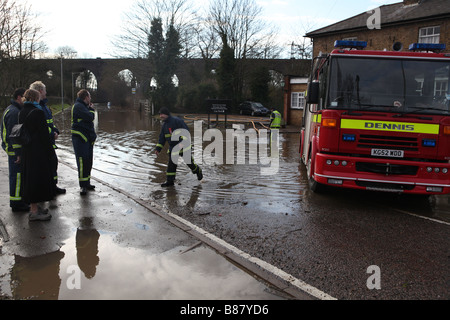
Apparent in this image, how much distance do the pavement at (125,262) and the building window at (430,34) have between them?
76.8 ft

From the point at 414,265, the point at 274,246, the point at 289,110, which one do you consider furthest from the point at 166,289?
the point at 289,110

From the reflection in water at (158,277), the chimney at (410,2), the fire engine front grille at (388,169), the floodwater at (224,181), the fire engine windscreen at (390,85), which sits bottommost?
the reflection in water at (158,277)

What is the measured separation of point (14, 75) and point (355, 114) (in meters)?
29.0

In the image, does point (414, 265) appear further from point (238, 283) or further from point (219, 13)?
point (219, 13)

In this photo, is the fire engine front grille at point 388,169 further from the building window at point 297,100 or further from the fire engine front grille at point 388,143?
the building window at point 297,100

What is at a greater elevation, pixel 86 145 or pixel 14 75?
pixel 14 75

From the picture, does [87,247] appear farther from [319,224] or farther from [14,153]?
[319,224]

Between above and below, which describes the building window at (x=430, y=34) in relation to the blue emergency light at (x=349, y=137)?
above

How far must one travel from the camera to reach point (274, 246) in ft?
15.9

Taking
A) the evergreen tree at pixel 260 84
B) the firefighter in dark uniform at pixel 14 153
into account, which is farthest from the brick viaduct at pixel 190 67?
the firefighter in dark uniform at pixel 14 153

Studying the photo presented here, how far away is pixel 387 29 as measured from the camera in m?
25.8

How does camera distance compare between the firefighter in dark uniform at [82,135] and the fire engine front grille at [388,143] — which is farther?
the firefighter in dark uniform at [82,135]

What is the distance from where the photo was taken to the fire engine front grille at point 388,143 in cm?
626

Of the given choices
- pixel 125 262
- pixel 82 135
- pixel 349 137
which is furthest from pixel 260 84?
pixel 125 262
